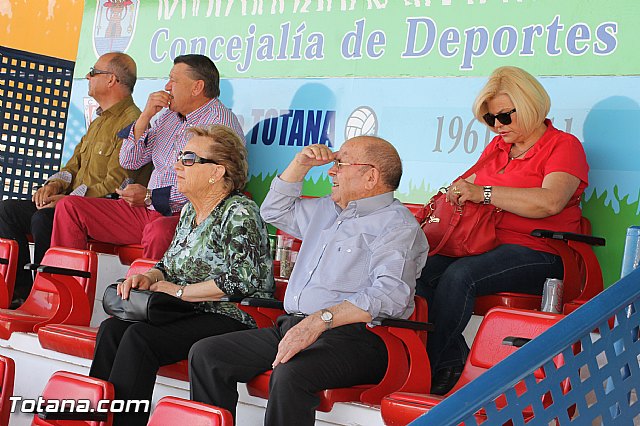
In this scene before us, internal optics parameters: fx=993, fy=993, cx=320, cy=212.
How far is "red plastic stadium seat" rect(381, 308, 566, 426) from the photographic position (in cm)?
335

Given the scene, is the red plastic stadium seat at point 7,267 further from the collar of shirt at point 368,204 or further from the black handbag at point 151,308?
the collar of shirt at point 368,204

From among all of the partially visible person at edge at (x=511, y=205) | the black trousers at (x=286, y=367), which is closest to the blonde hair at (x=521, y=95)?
the partially visible person at edge at (x=511, y=205)

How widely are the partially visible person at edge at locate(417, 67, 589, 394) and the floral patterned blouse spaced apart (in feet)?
2.35

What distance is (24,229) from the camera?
20.9 ft

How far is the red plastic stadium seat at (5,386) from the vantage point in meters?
3.99

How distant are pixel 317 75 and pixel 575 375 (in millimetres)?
4094

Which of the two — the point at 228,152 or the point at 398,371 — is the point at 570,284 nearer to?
the point at 398,371

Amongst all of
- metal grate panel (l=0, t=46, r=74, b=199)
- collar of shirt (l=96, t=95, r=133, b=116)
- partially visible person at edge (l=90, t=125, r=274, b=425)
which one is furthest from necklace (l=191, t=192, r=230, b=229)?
metal grate panel (l=0, t=46, r=74, b=199)

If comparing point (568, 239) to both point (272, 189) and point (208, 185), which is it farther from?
point (208, 185)

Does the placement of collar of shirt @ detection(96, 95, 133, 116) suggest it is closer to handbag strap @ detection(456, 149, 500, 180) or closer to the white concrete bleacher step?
the white concrete bleacher step

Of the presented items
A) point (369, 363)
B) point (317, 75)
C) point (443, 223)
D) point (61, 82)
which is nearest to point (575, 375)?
point (369, 363)

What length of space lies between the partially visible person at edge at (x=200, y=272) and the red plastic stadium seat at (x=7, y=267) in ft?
4.31

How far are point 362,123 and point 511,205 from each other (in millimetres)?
1583

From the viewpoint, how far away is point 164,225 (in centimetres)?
547
